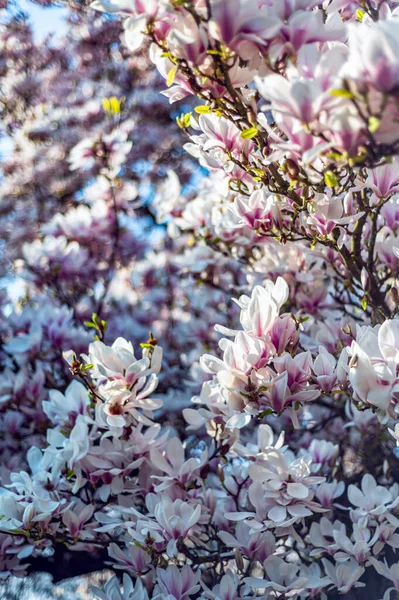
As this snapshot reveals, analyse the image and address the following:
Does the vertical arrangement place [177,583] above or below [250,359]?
below

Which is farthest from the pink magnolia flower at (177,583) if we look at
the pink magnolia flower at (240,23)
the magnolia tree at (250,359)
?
the pink magnolia flower at (240,23)

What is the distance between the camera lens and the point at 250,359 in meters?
1.21

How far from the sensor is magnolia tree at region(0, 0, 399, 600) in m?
1.00

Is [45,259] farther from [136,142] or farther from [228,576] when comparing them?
[136,142]

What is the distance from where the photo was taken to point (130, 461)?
1.60 meters

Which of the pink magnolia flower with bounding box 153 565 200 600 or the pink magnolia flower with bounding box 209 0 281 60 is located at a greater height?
the pink magnolia flower with bounding box 209 0 281 60

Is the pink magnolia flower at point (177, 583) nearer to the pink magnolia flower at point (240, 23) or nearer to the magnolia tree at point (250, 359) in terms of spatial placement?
the magnolia tree at point (250, 359)


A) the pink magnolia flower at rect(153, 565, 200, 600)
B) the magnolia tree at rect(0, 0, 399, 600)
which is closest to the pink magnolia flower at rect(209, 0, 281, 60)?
the magnolia tree at rect(0, 0, 399, 600)

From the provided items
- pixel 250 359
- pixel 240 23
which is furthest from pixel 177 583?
pixel 240 23

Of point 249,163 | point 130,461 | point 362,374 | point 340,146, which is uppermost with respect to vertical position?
point 340,146

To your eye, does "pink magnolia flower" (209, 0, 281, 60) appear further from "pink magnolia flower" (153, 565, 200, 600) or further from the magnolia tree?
"pink magnolia flower" (153, 565, 200, 600)

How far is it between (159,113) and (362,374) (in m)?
4.29

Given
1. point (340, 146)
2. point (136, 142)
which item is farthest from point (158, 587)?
point (136, 142)

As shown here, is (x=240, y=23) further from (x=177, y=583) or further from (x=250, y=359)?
(x=177, y=583)
